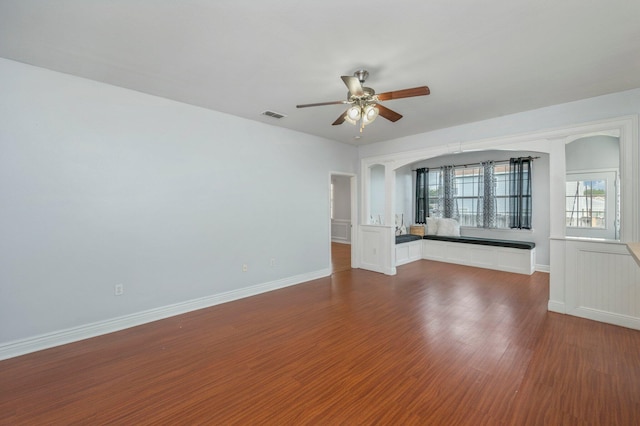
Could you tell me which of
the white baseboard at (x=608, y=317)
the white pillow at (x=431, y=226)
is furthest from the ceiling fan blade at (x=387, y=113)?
the white pillow at (x=431, y=226)

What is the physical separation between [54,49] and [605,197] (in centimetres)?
836

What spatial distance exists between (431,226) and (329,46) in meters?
5.99

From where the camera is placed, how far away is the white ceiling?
6.29ft

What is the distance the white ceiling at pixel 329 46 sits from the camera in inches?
75.4

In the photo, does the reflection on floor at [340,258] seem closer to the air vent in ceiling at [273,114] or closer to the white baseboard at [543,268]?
the air vent in ceiling at [273,114]

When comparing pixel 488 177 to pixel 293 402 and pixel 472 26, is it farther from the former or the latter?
pixel 293 402

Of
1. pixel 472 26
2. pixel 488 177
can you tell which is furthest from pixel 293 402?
pixel 488 177

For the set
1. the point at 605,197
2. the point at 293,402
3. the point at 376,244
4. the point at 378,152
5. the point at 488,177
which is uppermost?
the point at 378,152

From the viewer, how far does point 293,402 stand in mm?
2002

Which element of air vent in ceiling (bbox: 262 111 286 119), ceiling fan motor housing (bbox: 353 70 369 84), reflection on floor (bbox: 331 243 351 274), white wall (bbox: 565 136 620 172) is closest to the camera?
ceiling fan motor housing (bbox: 353 70 369 84)

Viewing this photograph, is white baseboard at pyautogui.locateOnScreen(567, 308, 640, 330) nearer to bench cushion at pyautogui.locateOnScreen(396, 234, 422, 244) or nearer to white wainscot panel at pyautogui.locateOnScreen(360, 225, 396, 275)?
white wainscot panel at pyautogui.locateOnScreen(360, 225, 396, 275)

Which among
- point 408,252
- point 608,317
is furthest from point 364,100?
point 408,252

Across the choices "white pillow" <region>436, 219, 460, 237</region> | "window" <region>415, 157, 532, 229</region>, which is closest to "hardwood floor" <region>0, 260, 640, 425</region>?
"window" <region>415, 157, 532, 229</region>

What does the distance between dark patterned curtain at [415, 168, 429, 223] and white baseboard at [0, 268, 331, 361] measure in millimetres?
4793
